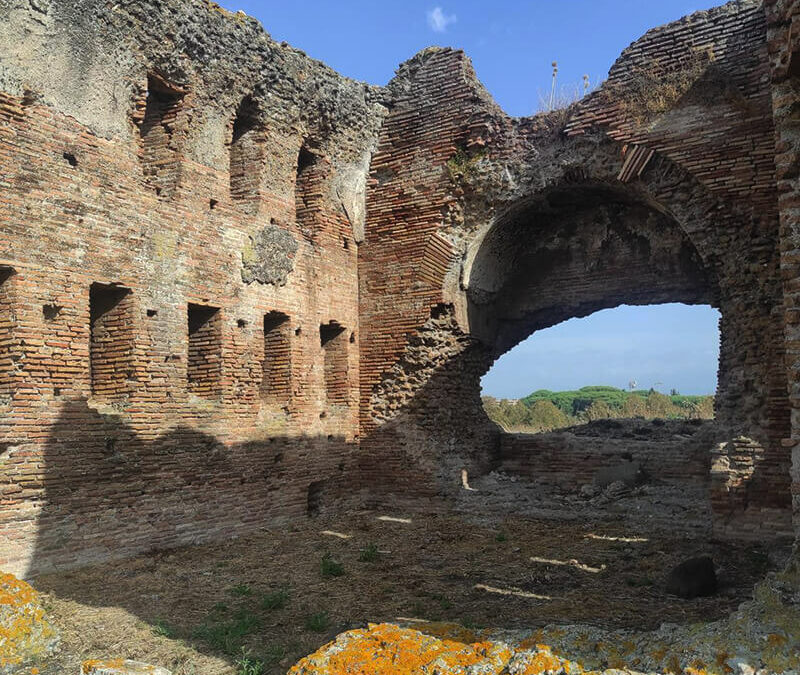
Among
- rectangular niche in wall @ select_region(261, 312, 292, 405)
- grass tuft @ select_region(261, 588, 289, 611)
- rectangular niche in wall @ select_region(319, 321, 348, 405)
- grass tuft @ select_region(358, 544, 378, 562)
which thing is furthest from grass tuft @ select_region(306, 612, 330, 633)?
Result: rectangular niche in wall @ select_region(319, 321, 348, 405)

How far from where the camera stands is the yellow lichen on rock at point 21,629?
4738 millimetres

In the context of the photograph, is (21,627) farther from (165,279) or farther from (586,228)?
(586,228)

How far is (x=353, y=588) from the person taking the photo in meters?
6.56

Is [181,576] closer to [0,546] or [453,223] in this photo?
[0,546]

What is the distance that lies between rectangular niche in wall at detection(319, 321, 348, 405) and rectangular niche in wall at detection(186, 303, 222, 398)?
2130 millimetres

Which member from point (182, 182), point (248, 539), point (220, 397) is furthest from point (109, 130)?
point (248, 539)

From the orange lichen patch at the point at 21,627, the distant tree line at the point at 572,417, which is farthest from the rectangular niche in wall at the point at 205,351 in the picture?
the distant tree line at the point at 572,417

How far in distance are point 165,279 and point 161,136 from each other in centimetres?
188

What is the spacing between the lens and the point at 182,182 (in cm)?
866

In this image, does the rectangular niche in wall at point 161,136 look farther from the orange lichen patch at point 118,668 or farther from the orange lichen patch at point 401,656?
the orange lichen patch at point 401,656

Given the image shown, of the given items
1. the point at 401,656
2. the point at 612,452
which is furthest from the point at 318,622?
the point at 612,452

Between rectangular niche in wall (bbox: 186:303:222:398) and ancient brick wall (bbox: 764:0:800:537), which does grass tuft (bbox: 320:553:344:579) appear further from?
ancient brick wall (bbox: 764:0:800:537)

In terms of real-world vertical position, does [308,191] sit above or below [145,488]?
above

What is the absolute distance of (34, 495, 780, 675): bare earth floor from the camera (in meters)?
5.20
